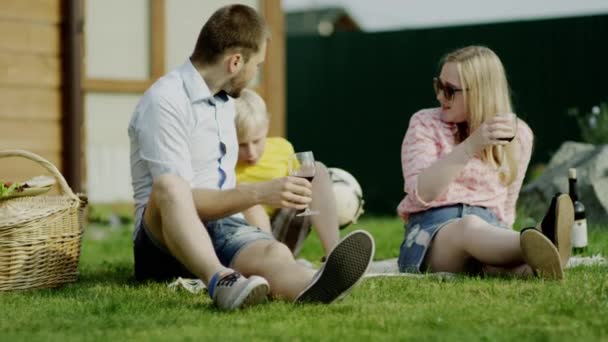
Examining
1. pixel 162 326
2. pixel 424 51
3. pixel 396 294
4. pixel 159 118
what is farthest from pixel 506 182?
pixel 424 51

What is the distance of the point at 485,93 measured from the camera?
528 centimetres

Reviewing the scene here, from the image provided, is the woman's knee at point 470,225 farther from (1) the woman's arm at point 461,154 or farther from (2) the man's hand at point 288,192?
(2) the man's hand at point 288,192

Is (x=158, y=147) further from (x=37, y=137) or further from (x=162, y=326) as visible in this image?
(x=37, y=137)

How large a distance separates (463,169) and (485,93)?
1.21ft

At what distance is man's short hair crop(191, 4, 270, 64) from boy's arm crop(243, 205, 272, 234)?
0.95 metres

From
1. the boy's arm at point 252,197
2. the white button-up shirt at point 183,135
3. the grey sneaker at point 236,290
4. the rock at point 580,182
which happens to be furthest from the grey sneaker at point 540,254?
the rock at point 580,182

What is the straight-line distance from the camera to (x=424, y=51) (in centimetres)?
1364

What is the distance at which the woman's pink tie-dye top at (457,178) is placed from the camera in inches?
209

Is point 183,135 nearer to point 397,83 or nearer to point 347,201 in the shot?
point 347,201

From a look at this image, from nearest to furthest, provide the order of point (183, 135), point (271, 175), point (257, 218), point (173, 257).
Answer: point (183, 135) < point (173, 257) < point (257, 218) < point (271, 175)

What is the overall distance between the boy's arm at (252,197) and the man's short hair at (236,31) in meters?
0.63

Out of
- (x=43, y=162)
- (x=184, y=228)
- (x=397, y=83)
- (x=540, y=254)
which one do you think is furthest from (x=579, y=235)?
(x=397, y=83)

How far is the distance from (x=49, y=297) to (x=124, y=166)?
16.7 feet

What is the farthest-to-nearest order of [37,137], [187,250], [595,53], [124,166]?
1. [595,53]
2. [124,166]
3. [37,137]
4. [187,250]
